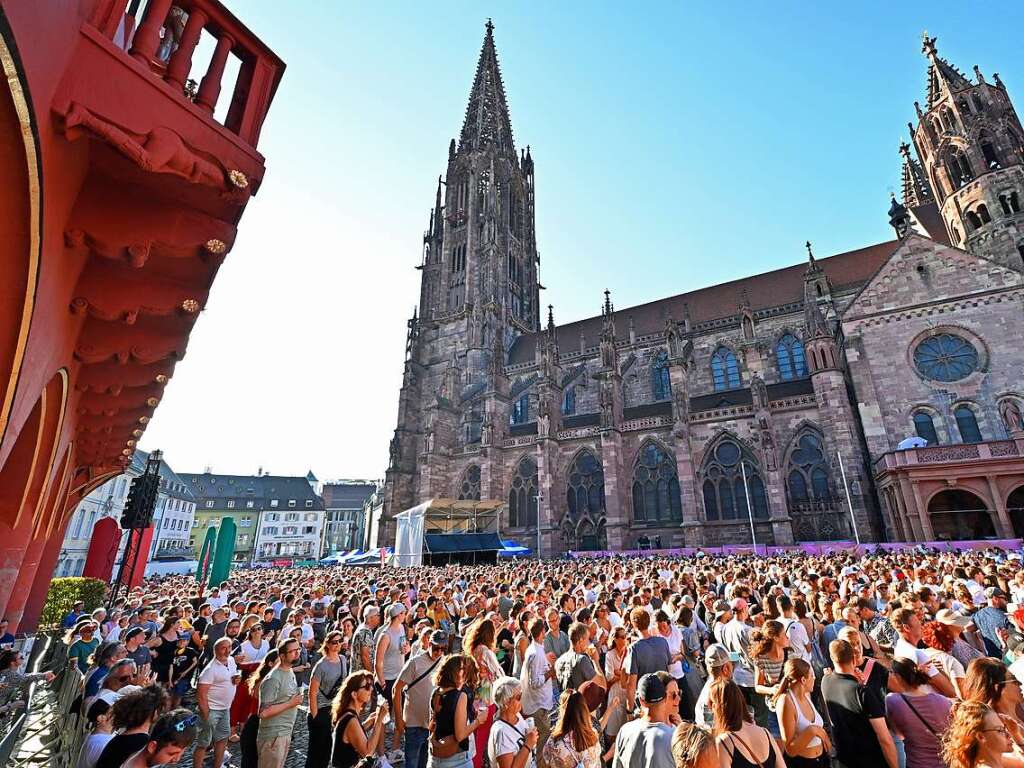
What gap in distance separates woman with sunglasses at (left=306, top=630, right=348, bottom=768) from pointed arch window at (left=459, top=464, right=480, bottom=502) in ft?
102

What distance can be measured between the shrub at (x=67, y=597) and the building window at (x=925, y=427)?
104ft

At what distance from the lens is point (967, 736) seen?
2.21 metres

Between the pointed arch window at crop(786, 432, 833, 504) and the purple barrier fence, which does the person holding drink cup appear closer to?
the purple barrier fence

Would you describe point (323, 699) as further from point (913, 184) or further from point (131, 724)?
point (913, 184)

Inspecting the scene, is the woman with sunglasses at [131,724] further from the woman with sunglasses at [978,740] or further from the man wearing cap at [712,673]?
the woman with sunglasses at [978,740]

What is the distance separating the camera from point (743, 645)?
18.5 feet

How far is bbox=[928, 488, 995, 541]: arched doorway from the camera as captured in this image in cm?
2078

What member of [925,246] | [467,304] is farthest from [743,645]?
[467,304]

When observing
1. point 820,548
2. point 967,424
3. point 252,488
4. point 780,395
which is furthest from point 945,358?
point 252,488

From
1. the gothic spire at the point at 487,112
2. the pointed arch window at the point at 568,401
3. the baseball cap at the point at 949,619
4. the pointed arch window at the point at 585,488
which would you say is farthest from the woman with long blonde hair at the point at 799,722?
the gothic spire at the point at 487,112

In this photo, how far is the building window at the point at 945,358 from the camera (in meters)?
23.4

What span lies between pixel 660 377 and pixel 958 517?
17.4 meters

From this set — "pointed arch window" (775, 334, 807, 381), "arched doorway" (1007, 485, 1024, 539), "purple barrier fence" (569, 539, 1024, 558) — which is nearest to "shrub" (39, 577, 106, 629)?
"purple barrier fence" (569, 539, 1024, 558)

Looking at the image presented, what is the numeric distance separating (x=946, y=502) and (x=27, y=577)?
3035cm
